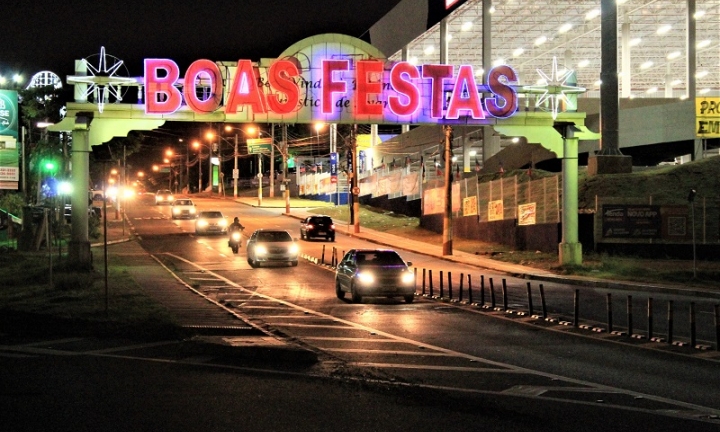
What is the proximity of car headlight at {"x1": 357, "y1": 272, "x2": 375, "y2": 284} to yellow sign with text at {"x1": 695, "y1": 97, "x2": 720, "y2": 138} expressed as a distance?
73.3ft

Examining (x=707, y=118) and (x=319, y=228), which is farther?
(x=319, y=228)

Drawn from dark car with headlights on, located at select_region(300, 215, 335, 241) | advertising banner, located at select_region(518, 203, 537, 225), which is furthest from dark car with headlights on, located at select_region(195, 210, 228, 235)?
advertising banner, located at select_region(518, 203, 537, 225)

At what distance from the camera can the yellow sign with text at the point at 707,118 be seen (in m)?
38.4

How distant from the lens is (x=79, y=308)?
18.8 meters

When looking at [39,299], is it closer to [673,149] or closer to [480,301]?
[480,301]

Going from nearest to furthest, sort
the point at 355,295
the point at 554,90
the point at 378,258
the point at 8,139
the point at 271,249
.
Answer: the point at 355,295, the point at 378,258, the point at 554,90, the point at 271,249, the point at 8,139

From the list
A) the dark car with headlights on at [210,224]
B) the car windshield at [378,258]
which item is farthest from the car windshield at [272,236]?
the dark car with headlights on at [210,224]

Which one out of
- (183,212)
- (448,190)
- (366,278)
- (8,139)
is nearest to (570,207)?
(448,190)

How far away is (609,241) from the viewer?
1412 inches

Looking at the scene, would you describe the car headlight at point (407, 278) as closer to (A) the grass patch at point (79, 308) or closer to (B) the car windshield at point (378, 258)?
(B) the car windshield at point (378, 258)

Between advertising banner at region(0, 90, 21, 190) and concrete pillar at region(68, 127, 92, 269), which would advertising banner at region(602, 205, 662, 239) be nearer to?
concrete pillar at region(68, 127, 92, 269)

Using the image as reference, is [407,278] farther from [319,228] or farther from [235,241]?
[319,228]

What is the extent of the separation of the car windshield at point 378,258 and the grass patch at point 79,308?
5.96m

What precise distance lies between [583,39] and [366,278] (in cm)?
4867
